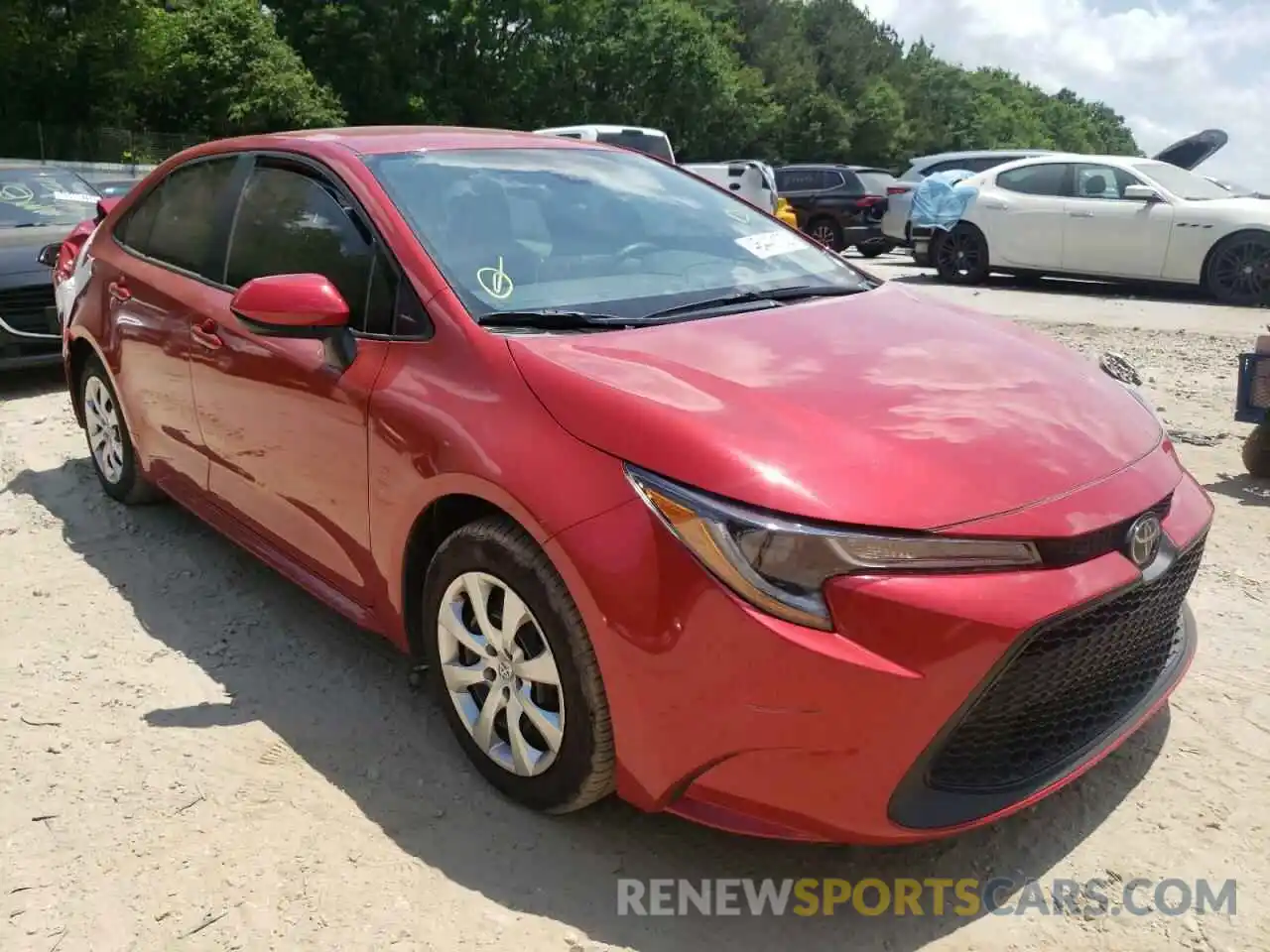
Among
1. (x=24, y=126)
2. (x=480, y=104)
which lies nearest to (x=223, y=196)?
(x=24, y=126)

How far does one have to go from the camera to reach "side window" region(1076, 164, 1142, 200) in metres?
11.4

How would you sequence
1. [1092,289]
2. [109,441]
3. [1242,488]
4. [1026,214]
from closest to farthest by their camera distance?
[109,441]
[1242,488]
[1026,214]
[1092,289]

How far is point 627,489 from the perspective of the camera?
214cm

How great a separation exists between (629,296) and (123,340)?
7.73 ft

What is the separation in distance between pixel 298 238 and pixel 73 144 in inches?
944

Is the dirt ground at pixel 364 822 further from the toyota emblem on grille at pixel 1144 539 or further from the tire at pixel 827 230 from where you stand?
the tire at pixel 827 230

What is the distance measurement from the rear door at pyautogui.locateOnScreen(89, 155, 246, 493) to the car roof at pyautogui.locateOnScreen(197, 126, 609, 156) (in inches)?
11.2

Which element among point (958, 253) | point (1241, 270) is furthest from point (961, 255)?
point (1241, 270)

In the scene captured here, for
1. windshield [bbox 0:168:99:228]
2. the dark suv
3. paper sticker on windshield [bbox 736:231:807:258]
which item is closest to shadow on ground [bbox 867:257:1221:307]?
the dark suv

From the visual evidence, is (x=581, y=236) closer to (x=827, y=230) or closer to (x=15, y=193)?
(x=15, y=193)

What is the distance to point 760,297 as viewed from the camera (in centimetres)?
303

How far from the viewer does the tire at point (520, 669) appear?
7.44 ft

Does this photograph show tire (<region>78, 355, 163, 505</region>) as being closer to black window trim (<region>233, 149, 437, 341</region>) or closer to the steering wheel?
black window trim (<region>233, 149, 437, 341</region>)

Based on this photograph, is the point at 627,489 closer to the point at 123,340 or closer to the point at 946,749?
the point at 946,749
